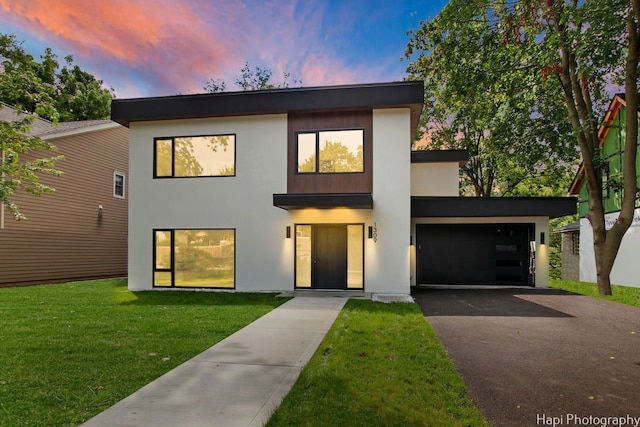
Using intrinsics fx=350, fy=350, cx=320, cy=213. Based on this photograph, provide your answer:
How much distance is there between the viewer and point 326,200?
9172 millimetres

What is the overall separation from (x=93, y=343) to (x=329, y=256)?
6301mm

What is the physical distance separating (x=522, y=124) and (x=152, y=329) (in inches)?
500

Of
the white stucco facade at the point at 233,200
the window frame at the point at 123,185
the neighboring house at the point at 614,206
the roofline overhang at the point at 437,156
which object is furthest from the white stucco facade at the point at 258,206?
the neighboring house at the point at 614,206

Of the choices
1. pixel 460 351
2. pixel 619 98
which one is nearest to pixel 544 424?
pixel 460 351

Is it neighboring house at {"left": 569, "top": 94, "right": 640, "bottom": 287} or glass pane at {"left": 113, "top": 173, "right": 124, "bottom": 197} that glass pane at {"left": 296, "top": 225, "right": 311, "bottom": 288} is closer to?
neighboring house at {"left": 569, "top": 94, "right": 640, "bottom": 287}

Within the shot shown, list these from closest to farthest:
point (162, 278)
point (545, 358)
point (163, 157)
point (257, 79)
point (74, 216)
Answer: point (545, 358) → point (162, 278) → point (163, 157) → point (74, 216) → point (257, 79)

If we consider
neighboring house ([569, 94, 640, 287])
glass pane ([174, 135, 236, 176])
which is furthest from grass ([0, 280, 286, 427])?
neighboring house ([569, 94, 640, 287])

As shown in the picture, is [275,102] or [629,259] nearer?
[275,102]

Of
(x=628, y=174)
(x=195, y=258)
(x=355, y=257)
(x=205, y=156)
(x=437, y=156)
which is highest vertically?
(x=437, y=156)

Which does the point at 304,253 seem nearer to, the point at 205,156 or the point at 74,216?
the point at 205,156

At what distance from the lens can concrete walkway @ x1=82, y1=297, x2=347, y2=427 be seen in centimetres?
290

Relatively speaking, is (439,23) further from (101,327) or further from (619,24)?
(101,327)

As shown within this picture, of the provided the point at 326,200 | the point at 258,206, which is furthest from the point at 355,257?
the point at 258,206

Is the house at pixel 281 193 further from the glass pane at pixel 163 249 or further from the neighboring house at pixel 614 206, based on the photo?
the neighboring house at pixel 614 206
